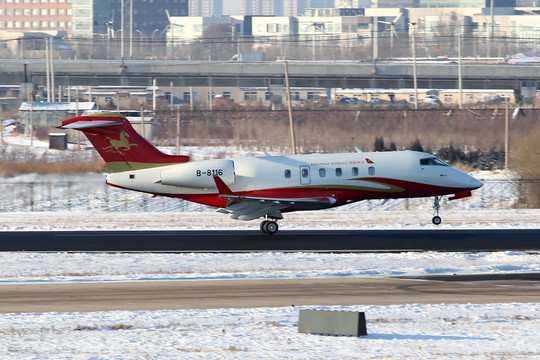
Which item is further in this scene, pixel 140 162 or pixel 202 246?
pixel 140 162

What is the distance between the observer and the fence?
44.3m

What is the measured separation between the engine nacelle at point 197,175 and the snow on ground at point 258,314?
2842 millimetres

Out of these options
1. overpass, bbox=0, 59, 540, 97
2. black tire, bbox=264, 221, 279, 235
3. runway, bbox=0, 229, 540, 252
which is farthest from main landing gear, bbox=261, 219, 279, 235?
overpass, bbox=0, 59, 540, 97

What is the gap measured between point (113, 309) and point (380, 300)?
5.94m

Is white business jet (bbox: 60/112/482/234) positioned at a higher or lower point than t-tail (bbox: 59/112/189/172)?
lower

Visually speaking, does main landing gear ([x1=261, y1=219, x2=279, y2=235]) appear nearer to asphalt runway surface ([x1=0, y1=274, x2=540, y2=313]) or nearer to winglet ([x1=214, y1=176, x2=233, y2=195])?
winglet ([x1=214, y1=176, x2=233, y2=195])

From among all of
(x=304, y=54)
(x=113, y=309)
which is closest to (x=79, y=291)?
(x=113, y=309)

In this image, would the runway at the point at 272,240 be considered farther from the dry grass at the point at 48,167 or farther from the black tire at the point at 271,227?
the dry grass at the point at 48,167

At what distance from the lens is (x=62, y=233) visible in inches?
1316

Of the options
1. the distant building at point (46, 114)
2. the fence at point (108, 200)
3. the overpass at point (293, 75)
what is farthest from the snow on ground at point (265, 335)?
the overpass at point (293, 75)

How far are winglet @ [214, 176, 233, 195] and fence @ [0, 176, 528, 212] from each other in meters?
12.3

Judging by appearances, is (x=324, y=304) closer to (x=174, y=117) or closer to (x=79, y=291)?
(x=79, y=291)

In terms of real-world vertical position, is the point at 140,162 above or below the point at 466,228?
above

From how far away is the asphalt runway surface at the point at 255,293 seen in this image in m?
20.0
